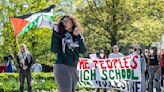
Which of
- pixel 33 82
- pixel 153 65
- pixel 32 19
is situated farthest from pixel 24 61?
pixel 32 19

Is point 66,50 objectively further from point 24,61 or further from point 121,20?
point 121,20

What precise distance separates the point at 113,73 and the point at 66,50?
7.75 metres

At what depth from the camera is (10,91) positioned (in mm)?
19172

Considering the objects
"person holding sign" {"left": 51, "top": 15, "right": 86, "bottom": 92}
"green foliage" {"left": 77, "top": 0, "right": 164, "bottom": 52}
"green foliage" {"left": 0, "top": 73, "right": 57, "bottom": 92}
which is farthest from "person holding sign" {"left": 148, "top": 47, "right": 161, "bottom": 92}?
"green foliage" {"left": 77, "top": 0, "right": 164, "bottom": 52}

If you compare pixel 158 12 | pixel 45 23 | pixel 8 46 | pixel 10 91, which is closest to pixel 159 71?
pixel 10 91

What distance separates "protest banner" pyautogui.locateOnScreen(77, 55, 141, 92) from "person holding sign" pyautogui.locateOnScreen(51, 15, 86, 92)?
5.97 m

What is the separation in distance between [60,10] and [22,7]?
9.19ft

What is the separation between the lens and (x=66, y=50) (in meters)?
7.27

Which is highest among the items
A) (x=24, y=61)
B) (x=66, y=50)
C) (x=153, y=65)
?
(x=66, y=50)

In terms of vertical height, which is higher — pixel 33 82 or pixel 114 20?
pixel 114 20

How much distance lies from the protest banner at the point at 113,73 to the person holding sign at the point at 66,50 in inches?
235

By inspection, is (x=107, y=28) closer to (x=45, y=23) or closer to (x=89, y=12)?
(x=89, y=12)

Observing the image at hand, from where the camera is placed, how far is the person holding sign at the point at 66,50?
23.7 feet

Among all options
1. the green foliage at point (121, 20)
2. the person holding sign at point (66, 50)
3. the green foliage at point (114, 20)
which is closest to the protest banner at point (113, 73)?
the person holding sign at point (66, 50)
